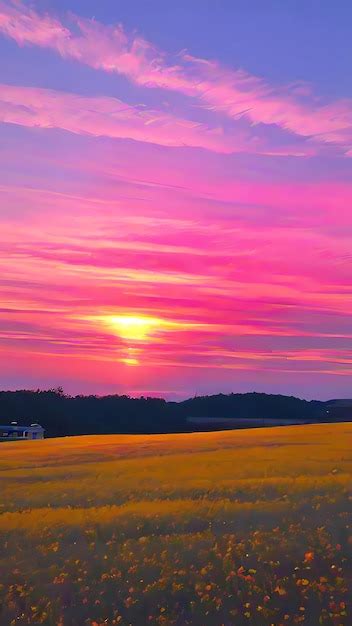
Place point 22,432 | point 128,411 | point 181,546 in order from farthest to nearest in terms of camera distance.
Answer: point 128,411 → point 22,432 → point 181,546

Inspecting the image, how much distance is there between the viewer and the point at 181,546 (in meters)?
23.2

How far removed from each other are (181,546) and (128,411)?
113 metres

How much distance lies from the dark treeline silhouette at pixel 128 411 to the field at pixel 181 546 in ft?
287

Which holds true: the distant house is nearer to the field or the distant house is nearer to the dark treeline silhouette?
the dark treeline silhouette

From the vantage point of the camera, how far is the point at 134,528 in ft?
83.3

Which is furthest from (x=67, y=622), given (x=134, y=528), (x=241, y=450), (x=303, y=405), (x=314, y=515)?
(x=303, y=405)

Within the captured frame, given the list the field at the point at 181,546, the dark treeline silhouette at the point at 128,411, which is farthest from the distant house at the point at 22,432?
the field at the point at 181,546

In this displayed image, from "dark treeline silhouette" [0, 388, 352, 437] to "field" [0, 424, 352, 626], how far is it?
8744 cm

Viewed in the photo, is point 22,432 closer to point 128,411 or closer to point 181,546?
point 128,411

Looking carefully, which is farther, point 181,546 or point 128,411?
point 128,411

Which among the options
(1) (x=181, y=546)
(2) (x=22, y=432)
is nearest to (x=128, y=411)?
(2) (x=22, y=432)

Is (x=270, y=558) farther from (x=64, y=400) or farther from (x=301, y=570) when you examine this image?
(x=64, y=400)

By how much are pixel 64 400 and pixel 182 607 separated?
118 metres

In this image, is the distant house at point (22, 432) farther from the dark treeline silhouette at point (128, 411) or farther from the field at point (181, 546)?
the field at point (181, 546)
